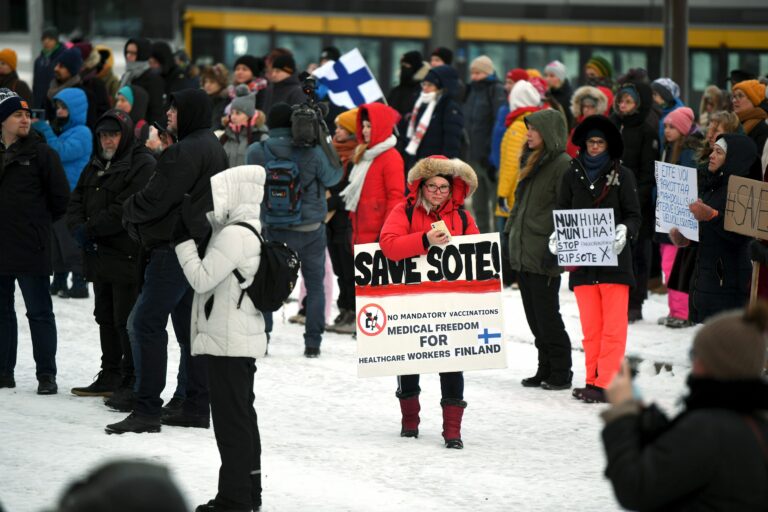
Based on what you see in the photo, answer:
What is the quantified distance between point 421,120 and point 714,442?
9945 mm

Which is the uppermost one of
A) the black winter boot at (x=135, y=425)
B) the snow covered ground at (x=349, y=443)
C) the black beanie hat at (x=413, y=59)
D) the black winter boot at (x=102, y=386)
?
the black beanie hat at (x=413, y=59)

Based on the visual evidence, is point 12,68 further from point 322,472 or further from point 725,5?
point 725,5

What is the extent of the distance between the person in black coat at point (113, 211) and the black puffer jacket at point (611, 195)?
3002 millimetres

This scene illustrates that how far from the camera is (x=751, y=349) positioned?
3.79 m

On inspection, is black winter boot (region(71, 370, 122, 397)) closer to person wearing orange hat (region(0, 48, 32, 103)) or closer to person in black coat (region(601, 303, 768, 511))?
person wearing orange hat (region(0, 48, 32, 103))

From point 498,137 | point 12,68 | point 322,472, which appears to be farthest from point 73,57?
point 322,472

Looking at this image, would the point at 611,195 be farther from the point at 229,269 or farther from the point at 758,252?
the point at 229,269

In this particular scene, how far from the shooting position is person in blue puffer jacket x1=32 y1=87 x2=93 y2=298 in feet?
38.8

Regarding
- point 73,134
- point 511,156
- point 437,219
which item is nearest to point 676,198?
point 437,219

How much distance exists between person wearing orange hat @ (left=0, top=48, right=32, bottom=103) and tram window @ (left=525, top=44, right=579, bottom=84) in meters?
9.88

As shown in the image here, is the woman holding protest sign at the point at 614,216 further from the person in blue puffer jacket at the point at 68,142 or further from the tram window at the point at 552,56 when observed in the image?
the tram window at the point at 552,56

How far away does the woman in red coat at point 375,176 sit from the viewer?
34.9 feet

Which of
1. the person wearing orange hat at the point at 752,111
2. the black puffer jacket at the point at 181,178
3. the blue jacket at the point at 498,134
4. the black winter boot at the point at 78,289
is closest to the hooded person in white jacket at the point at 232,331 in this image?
the black puffer jacket at the point at 181,178

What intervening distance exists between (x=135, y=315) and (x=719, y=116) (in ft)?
14.8
